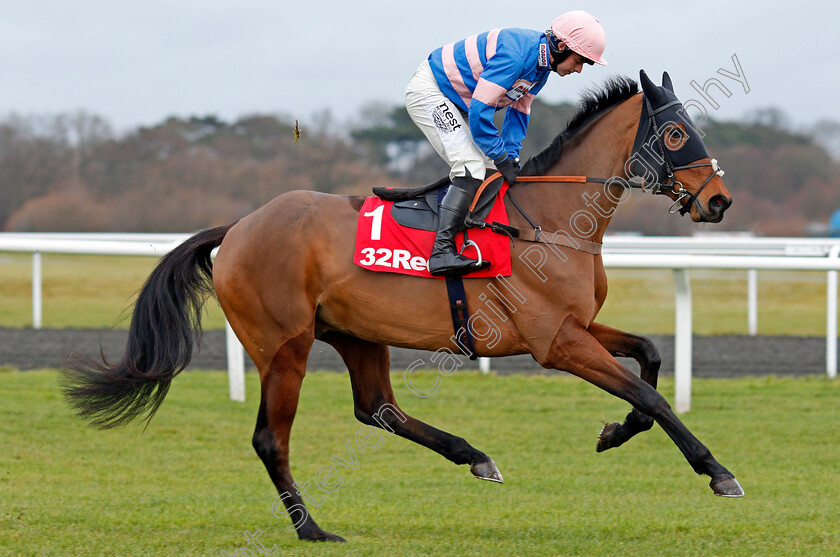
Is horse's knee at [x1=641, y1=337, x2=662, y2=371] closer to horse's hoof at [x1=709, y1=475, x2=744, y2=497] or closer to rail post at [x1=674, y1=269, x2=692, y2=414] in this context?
→ horse's hoof at [x1=709, y1=475, x2=744, y2=497]

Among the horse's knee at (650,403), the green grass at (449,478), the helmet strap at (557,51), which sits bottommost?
the green grass at (449,478)

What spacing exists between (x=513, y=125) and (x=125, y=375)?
7.48 ft

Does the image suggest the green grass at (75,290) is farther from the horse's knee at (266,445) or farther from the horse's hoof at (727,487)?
the horse's hoof at (727,487)

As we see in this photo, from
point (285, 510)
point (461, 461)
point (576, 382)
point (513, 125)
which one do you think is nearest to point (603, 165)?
point (513, 125)

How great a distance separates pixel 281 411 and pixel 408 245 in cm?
101

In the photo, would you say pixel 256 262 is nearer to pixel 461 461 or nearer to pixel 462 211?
pixel 462 211

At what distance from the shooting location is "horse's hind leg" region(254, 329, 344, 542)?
14.5ft

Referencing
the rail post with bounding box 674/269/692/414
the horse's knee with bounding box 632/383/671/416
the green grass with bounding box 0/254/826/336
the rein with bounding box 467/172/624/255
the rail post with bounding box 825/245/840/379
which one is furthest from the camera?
the green grass with bounding box 0/254/826/336

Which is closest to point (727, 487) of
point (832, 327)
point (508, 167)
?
point (508, 167)

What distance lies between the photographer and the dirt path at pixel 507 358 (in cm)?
895

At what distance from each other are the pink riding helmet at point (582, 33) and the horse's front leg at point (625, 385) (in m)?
1.18

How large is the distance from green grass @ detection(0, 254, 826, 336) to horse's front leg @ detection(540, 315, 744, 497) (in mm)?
8357

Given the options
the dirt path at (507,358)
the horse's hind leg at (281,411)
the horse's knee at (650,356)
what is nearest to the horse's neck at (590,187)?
the horse's knee at (650,356)

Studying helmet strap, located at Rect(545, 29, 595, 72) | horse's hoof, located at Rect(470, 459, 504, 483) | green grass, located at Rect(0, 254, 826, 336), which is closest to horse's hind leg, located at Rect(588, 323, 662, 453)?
horse's hoof, located at Rect(470, 459, 504, 483)
